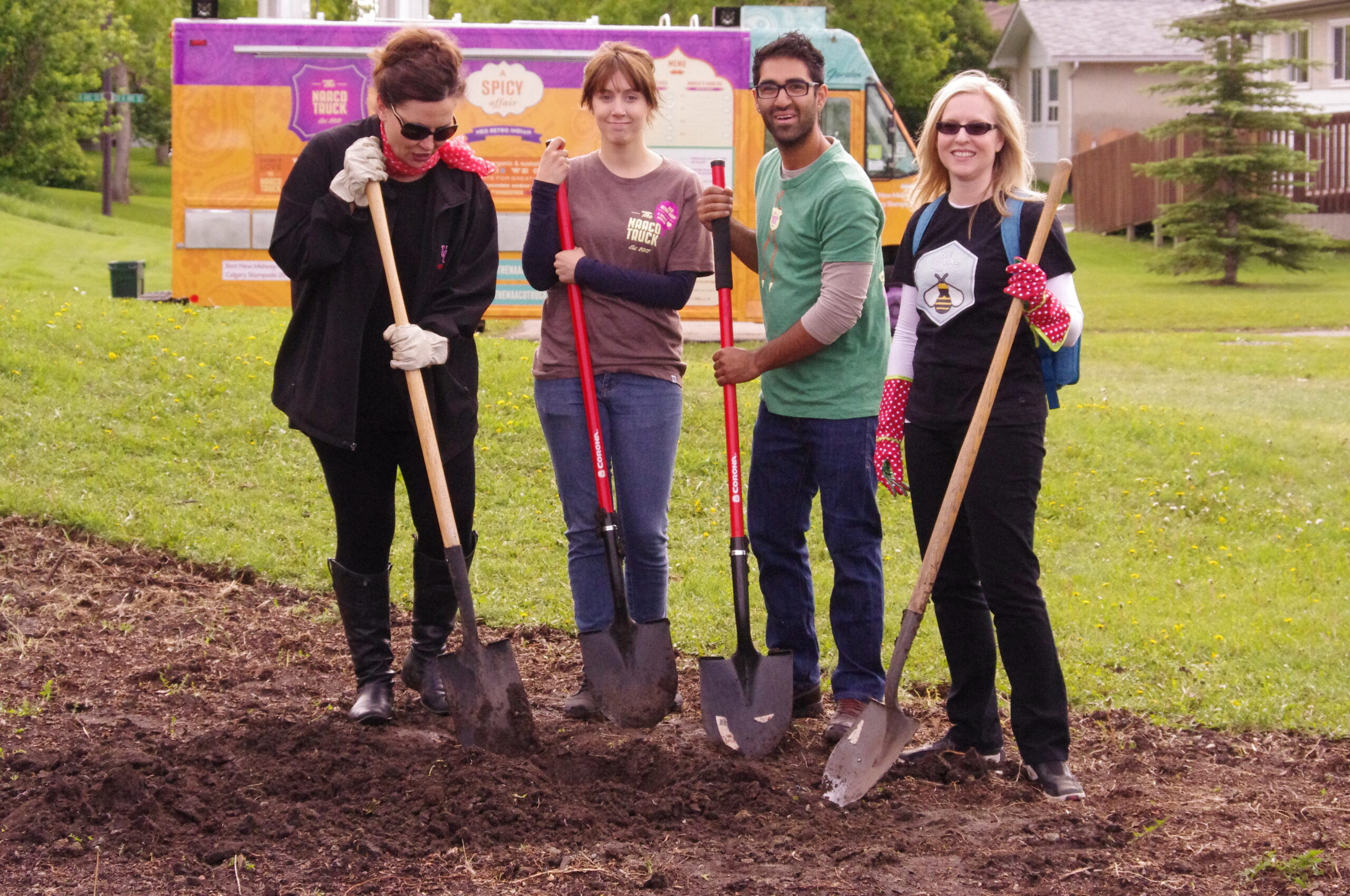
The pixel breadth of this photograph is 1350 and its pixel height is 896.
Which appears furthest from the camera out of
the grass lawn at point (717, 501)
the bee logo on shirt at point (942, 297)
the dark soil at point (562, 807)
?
the grass lawn at point (717, 501)

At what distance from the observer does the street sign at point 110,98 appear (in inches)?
922

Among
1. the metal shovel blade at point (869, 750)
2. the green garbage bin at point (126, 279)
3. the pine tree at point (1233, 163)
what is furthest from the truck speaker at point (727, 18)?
the pine tree at point (1233, 163)

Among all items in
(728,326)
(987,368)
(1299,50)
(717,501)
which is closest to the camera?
(987,368)

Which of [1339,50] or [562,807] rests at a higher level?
[1339,50]

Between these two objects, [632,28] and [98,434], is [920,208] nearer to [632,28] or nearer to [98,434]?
[98,434]

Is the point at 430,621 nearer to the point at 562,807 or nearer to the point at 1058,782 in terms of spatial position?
the point at 562,807

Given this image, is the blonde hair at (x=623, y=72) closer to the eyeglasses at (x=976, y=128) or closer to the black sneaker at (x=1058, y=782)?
the eyeglasses at (x=976, y=128)

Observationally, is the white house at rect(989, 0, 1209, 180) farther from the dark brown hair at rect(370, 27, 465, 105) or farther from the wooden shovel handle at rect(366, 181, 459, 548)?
the wooden shovel handle at rect(366, 181, 459, 548)

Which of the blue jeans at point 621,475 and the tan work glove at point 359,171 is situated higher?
the tan work glove at point 359,171

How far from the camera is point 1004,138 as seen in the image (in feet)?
13.4

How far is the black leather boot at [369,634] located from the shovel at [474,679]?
438mm

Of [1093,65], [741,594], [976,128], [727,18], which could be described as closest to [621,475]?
[741,594]

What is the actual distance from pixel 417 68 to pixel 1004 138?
5.76 feet

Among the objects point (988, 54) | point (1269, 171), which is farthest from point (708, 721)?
point (988, 54)
